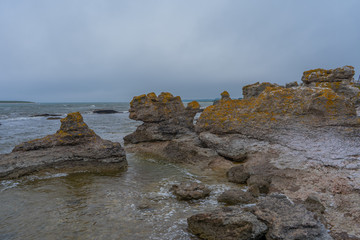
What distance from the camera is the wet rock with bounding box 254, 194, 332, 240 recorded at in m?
4.12

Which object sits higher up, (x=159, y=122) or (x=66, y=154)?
(x=159, y=122)

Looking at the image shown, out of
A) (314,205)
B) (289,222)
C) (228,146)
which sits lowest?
(314,205)

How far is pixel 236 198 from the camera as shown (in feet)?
20.7

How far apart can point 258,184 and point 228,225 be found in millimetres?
3201

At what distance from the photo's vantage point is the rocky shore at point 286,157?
4590 mm

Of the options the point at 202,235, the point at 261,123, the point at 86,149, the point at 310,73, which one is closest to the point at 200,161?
the point at 261,123

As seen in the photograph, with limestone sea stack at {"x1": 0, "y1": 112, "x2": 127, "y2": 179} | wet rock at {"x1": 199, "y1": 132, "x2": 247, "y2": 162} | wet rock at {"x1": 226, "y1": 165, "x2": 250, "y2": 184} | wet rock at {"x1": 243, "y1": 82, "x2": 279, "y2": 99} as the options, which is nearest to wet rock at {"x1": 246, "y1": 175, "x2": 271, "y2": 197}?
wet rock at {"x1": 226, "y1": 165, "x2": 250, "y2": 184}

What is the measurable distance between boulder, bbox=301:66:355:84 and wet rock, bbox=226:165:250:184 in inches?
263

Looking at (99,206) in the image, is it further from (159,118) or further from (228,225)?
(159,118)

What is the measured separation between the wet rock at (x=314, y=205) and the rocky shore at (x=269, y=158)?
1.0 inches

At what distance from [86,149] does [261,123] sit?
25.9ft

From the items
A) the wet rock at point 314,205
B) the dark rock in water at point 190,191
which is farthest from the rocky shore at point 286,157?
the dark rock in water at point 190,191

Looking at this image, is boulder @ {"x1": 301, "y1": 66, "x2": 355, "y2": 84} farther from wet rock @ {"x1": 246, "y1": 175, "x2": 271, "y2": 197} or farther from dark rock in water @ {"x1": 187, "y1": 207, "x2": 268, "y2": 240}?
dark rock in water @ {"x1": 187, "y1": 207, "x2": 268, "y2": 240}

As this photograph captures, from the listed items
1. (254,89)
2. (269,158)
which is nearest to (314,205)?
(269,158)
